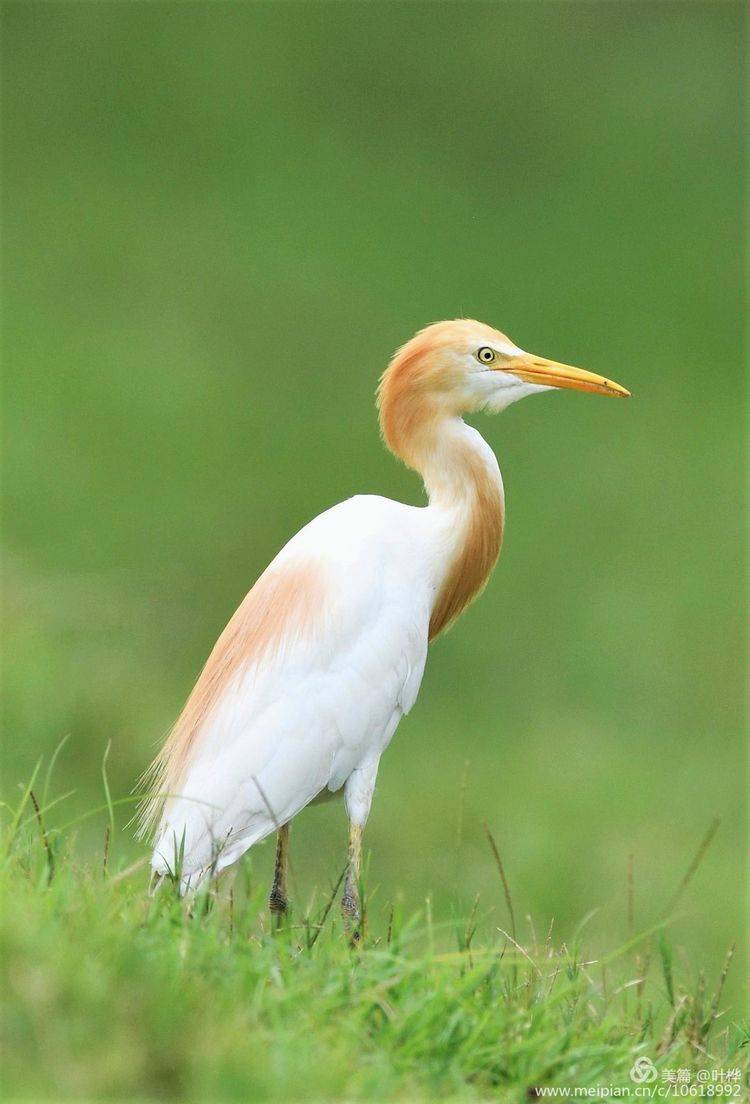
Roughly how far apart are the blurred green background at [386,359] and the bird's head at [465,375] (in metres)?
3.06

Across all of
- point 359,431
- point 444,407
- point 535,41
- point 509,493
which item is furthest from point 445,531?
point 535,41

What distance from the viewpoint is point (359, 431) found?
12875 mm

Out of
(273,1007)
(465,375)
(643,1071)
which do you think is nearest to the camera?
(273,1007)

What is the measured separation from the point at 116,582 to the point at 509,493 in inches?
122

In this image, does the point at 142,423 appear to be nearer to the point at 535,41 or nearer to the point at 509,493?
the point at 509,493

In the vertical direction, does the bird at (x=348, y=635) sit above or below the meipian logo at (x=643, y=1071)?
above

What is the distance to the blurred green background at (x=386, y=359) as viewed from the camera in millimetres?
8148

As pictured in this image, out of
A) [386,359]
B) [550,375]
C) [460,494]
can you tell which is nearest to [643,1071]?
[460,494]

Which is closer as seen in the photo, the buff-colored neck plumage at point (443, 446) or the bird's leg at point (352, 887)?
the bird's leg at point (352, 887)

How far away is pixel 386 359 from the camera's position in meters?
13.3

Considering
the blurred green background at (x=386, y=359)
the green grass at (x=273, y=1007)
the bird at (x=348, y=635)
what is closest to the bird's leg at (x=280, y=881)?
the bird at (x=348, y=635)

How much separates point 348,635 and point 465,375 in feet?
2.23

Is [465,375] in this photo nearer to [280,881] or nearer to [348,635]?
[348,635]

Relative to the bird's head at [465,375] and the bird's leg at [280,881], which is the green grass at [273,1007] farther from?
the bird's head at [465,375]
